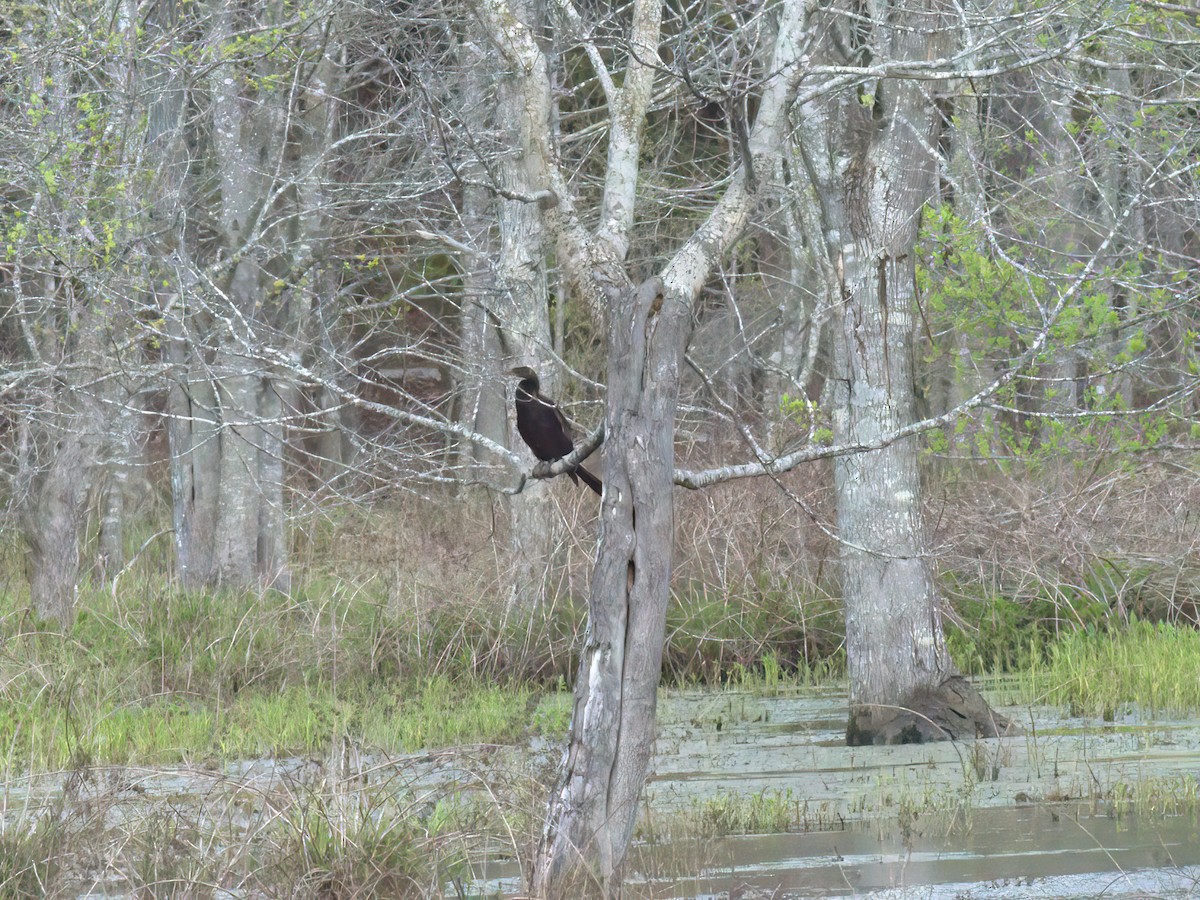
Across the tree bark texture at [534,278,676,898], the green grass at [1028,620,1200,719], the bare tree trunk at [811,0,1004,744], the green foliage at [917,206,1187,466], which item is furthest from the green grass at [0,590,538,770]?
the green foliage at [917,206,1187,466]

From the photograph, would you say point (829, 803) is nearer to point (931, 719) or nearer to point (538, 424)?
point (931, 719)

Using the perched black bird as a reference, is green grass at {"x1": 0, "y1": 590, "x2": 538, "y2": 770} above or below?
below

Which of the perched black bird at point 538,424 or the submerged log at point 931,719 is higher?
the perched black bird at point 538,424

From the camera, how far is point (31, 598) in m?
10.1

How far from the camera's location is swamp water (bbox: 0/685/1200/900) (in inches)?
200

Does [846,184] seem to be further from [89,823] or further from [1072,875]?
[89,823]

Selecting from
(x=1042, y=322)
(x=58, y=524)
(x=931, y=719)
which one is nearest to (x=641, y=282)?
(x=931, y=719)

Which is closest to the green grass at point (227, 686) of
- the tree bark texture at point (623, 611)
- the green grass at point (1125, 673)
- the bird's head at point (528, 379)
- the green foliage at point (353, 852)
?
the bird's head at point (528, 379)

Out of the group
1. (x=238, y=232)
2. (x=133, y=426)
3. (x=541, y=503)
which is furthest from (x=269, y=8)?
(x=541, y=503)

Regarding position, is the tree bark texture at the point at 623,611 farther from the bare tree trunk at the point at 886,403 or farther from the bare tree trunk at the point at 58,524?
the bare tree trunk at the point at 58,524

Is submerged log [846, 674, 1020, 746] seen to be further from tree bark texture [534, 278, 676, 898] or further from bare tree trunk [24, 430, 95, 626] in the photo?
bare tree trunk [24, 430, 95, 626]

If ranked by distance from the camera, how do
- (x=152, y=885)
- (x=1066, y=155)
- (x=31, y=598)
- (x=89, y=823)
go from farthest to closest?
(x=1066, y=155), (x=31, y=598), (x=89, y=823), (x=152, y=885)

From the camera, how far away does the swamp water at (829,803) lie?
5078 millimetres

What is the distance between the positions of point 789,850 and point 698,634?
371 cm
